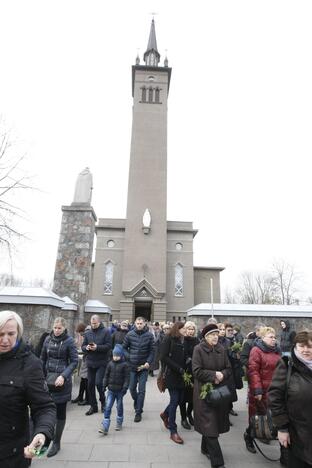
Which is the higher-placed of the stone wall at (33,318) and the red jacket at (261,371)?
the stone wall at (33,318)

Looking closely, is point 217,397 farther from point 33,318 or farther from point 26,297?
point 26,297

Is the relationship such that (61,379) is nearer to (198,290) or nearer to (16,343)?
(16,343)

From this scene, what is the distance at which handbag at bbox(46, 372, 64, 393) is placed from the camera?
4887 millimetres

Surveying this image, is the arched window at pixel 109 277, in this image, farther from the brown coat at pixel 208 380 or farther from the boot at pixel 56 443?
the brown coat at pixel 208 380

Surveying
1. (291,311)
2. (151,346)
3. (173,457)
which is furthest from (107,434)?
(291,311)

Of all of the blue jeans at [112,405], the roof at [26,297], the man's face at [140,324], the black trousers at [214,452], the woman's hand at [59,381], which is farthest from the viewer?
the roof at [26,297]

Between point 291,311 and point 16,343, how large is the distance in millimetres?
12863

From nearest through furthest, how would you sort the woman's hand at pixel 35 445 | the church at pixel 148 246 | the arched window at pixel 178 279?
the woman's hand at pixel 35 445
the church at pixel 148 246
the arched window at pixel 178 279

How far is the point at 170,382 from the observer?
19.1 feet

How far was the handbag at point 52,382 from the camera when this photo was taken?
4887mm

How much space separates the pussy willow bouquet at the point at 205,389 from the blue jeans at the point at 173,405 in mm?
1209

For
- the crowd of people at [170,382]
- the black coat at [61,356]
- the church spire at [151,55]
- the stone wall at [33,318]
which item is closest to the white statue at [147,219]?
the church spire at [151,55]

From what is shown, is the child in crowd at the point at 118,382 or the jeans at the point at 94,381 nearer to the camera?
the child in crowd at the point at 118,382

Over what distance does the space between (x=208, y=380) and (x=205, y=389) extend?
0.13 meters
